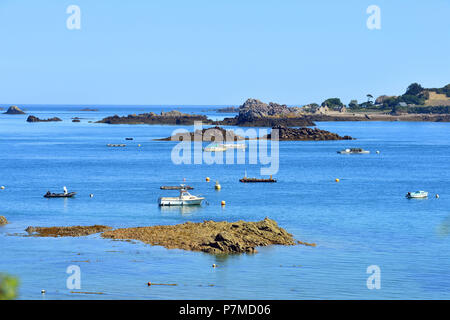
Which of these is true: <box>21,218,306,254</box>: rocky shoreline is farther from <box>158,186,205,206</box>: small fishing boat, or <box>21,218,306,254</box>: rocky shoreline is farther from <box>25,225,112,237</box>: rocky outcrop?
<box>158,186,205,206</box>: small fishing boat

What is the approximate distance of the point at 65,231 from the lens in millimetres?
51000

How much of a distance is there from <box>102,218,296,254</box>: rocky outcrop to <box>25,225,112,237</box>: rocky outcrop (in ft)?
5.18

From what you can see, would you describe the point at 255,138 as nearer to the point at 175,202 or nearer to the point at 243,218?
the point at 175,202

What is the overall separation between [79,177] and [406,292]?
62052 mm

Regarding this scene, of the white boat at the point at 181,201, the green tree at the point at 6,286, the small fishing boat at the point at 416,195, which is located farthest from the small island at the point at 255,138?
the green tree at the point at 6,286

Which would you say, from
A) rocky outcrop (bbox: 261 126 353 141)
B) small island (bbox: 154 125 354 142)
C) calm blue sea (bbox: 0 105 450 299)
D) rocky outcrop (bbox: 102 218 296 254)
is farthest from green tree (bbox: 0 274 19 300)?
rocky outcrop (bbox: 261 126 353 141)

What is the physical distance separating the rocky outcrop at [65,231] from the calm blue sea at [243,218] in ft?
3.58

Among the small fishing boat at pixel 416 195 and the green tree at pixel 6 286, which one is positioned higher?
the green tree at pixel 6 286

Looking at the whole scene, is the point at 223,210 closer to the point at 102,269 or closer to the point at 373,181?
the point at 102,269

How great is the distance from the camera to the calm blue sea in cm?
3816

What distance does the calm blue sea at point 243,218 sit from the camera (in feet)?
125

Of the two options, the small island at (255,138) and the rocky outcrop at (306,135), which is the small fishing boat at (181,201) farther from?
the rocky outcrop at (306,135)
